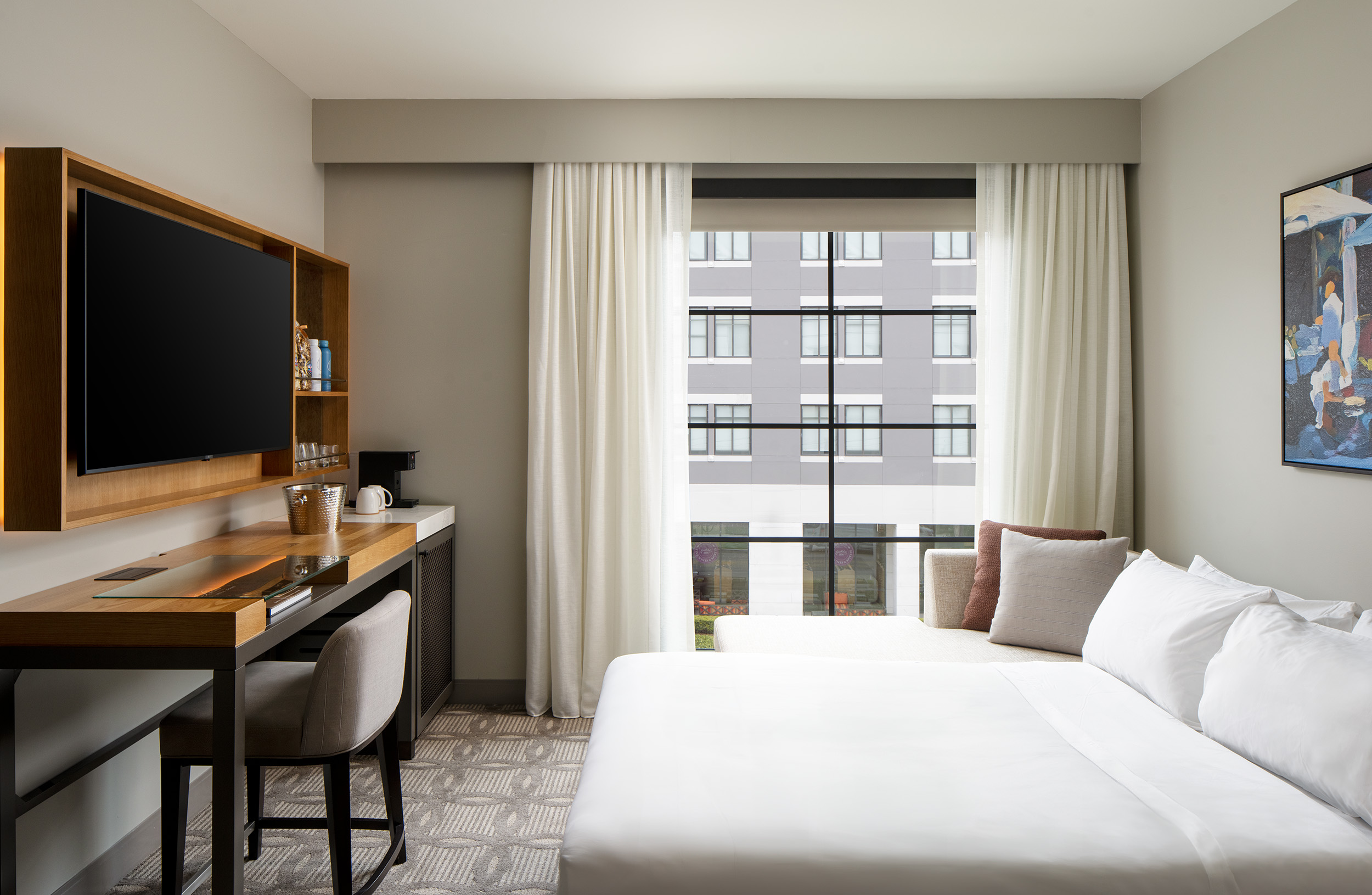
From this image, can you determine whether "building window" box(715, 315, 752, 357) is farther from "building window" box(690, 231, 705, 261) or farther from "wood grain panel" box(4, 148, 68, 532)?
"wood grain panel" box(4, 148, 68, 532)

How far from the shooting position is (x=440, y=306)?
3.48 m

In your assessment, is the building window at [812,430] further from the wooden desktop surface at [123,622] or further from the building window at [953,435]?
the wooden desktop surface at [123,622]

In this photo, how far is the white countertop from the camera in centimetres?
300

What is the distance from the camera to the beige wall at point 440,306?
11.4 ft

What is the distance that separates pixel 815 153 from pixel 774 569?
8.52ft

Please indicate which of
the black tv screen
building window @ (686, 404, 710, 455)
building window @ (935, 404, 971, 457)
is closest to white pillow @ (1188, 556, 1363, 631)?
building window @ (935, 404, 971, 457)

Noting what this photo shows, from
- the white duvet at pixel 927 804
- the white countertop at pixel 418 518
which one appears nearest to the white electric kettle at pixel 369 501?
the white countertop at pixel 418 518

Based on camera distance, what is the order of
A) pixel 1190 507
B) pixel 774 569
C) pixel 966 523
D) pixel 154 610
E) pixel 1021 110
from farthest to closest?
pixel 774 569 → pixel 966 523 → pixel 1021 110 → pixel 1190 507 → pixel 154 610

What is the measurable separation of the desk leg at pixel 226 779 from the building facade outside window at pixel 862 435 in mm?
3791

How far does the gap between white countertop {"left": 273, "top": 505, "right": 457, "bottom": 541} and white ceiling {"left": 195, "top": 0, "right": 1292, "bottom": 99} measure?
1.83 meters

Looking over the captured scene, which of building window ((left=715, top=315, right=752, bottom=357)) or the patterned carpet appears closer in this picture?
the patterned carpet

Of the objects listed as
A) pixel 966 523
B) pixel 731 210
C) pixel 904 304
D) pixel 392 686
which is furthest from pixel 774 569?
pixel 392 686

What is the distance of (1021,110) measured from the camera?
334cm

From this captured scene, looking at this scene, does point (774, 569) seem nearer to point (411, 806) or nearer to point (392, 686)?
point (411, 806)
